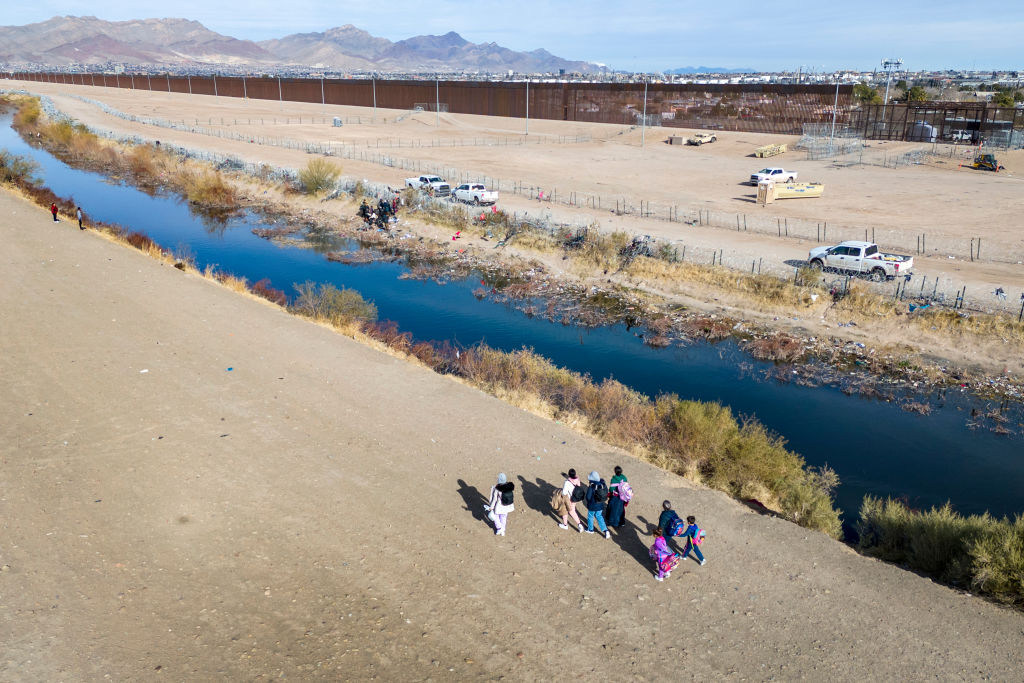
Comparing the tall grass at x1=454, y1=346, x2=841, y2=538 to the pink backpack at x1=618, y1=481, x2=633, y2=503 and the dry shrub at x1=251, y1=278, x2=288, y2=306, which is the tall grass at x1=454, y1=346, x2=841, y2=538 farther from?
the dry shrub at x1=251, y1=278, x2=288, y2=306

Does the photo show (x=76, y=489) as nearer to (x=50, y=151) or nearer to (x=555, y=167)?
(x=555, y=167)

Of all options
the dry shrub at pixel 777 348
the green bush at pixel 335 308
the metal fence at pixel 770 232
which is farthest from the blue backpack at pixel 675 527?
the metal fence at pixel 770 232

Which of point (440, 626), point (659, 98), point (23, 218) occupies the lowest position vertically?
point (440, 626)

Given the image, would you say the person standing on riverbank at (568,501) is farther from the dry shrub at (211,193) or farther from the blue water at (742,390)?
the dry shrub at (211,193)

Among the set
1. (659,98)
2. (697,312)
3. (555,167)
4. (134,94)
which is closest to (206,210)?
(555,167)

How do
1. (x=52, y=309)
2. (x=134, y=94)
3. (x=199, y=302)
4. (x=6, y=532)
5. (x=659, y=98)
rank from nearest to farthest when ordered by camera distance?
1. (x=6, y=532)
2. (x=52, y=309)
3. (x=199, y=302)
4. (x=659, y=98)
5. (x=134, y=94)

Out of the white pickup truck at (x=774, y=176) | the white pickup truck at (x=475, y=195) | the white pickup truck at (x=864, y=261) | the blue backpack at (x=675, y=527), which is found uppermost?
the white pickup truck at (x=774, y=176)

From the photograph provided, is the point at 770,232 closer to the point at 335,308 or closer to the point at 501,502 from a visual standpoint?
the point at 335,308
